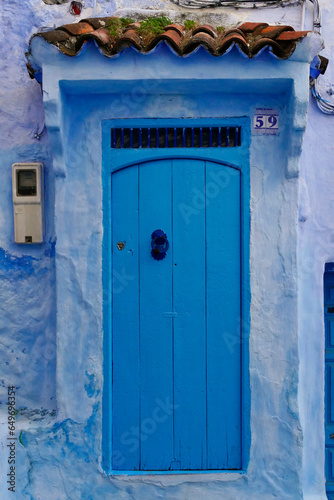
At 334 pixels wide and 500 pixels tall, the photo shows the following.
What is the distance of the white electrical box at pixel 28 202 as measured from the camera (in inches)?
Answer: 133

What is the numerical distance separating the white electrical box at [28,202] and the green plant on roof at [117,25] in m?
1.03

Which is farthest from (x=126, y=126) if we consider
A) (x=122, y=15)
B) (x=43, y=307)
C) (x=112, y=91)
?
(x=43, y=307)

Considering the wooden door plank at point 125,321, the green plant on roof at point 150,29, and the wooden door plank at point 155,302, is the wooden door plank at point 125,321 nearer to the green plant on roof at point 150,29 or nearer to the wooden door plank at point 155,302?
the wooden door plank at point 155,302

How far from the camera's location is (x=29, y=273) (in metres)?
3.48

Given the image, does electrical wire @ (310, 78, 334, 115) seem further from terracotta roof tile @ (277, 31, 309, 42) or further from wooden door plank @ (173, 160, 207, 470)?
wooden door plank @ (173, 160, 207, 470)

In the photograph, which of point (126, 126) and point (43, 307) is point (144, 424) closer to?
point (43, 307)

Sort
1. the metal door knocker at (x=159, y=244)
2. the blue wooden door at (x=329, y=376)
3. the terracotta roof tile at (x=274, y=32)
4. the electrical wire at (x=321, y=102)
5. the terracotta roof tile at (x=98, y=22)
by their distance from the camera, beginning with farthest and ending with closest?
the blue wooden door at (x=329, y=376) → the electrical wire at (x=321, y=102) → the metal door knocker at (x=159, y=244) → the terracotta roof tile at (x=98, y=22) → the terracotta roof tile at (x=274, y=32)

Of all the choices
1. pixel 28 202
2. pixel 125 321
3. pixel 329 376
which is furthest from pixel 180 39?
pixel 329 376

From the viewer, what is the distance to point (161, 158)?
10.5 ft

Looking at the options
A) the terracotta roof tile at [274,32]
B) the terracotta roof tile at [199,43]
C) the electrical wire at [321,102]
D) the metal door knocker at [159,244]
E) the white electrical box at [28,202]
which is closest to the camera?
the terracotta roof tile at [199,43]

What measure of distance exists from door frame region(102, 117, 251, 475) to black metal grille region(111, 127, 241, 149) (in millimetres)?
30

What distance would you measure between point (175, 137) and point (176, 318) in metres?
1.23

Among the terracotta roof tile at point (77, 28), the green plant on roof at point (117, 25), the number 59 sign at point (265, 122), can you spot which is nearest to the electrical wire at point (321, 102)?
the number 59 sign at point (265, 122)

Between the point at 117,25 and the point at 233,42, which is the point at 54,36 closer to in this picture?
the point at 117,25
